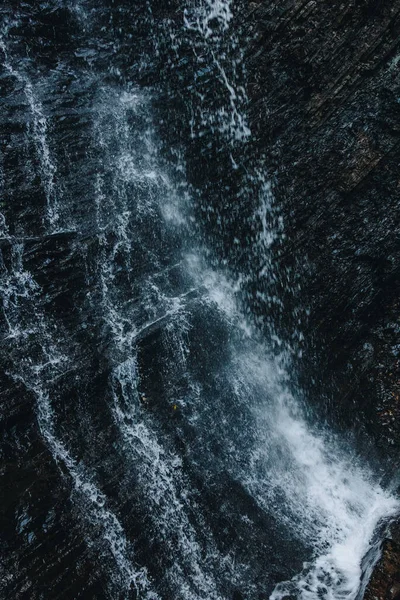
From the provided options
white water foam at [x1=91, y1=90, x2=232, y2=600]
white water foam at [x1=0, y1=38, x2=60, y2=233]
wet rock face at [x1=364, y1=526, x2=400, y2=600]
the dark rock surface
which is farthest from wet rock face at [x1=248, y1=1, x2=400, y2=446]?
white water foam at [x1=0, y1=38, x2=60, y2=233]

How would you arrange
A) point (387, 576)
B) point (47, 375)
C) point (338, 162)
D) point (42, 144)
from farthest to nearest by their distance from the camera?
point (338, 162), point (42, 144), point (47, 375), point (387, 576)

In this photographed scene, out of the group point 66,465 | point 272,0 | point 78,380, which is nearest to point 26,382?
point 78,380

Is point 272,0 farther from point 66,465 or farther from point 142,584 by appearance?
point 142,584

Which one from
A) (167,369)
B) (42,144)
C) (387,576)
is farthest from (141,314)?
(387,576)

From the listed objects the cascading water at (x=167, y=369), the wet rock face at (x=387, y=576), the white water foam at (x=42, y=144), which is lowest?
the wet rock face at (x=387, y=576)

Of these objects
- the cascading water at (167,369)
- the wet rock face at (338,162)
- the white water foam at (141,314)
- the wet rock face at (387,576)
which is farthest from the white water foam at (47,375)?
the wet rock face at (338,162)

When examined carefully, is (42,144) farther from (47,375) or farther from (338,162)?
(338,162)

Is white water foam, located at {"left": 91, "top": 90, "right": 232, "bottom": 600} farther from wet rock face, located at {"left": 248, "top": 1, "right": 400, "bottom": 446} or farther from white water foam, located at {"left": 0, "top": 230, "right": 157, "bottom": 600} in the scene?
wet rock face, located at {"left": 248, "top": 1, "right": 400, "bottom": 446}

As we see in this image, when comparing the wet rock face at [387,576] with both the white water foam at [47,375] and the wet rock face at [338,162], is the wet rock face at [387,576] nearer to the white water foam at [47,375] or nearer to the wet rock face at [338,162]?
the wet rock face at [338,162]
